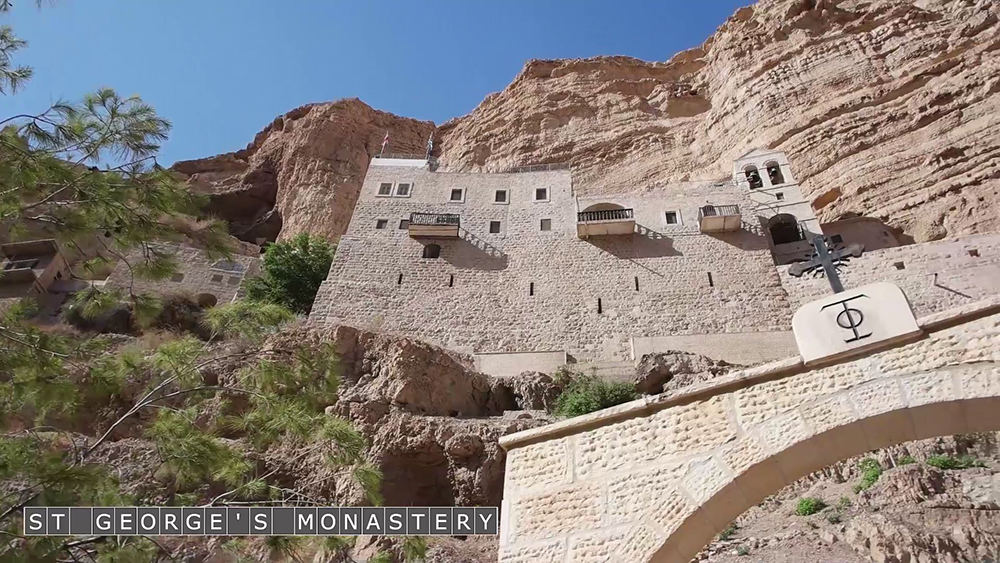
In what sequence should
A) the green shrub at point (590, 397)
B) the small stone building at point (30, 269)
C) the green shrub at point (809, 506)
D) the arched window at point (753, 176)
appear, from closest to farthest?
the green shrub at point (809, 506) < the green shrub at point (590, 397) < the arched window at point (753, 176) < the small stone building at point (30, 269)

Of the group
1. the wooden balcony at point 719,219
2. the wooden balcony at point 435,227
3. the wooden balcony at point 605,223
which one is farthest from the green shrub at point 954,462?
the wooden balcony at point 435,227

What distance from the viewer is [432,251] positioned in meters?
20.3

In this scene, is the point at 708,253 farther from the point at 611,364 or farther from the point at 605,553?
the point at 605,553

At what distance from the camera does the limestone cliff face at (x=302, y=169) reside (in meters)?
31.0

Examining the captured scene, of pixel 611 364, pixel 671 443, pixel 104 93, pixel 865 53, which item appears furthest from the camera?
pixel 865 53

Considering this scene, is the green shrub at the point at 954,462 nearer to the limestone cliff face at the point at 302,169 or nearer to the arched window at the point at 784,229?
the arched window at the point at 784,229

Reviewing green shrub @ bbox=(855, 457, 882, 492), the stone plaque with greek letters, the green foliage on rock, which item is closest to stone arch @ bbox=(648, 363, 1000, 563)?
the stone plaque with greek letters

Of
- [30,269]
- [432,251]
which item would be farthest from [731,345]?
[30,269]

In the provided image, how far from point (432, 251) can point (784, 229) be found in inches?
444

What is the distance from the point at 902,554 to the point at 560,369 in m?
Result: 8.39

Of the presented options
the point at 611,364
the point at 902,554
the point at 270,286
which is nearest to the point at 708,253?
the point at 611,364

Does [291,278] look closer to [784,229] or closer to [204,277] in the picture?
[204,277]

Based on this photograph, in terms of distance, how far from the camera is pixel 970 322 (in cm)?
355

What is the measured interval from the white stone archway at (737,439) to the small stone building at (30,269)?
75.3 ft
